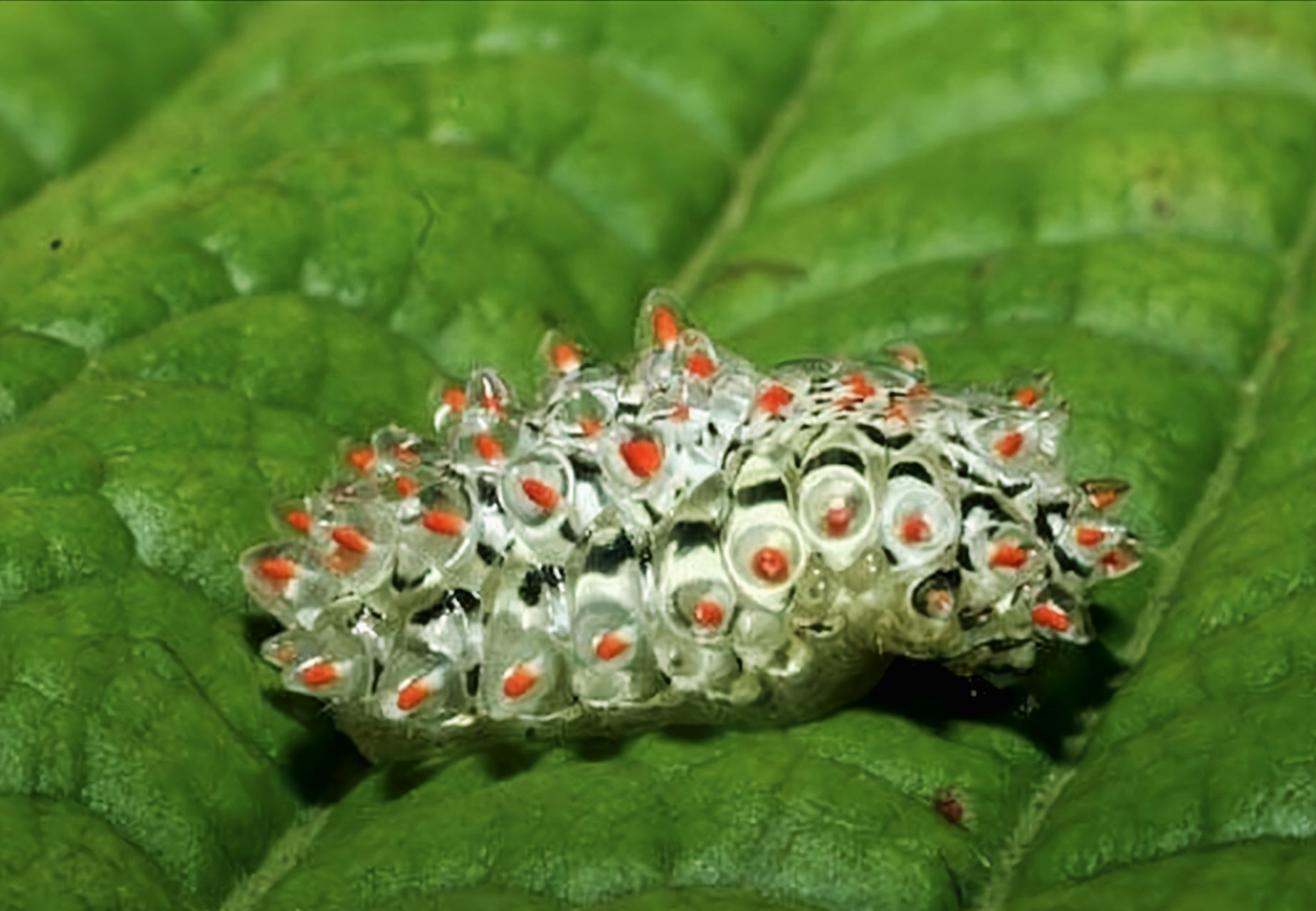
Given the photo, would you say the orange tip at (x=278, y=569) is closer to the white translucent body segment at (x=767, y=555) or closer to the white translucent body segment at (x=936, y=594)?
the white translucent body segment at (x=767, y=555)

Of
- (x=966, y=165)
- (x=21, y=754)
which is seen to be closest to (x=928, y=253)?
(x=966, y=165)

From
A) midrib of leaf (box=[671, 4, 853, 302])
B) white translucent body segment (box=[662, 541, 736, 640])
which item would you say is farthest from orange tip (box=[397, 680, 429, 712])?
midrib of leaf (box=[671, 4, 853, 302])

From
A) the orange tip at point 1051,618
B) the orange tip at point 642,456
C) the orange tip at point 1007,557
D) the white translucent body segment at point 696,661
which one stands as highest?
the orange tip at point 642,456

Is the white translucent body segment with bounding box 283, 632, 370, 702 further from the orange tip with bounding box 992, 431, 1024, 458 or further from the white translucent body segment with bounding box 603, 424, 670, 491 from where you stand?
the orange tip with bounding box 992, 431, 1024, 458

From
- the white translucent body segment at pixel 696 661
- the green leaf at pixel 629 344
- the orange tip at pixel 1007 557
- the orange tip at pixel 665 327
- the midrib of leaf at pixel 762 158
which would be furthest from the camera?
the midrib of leaf at pixel 762 158

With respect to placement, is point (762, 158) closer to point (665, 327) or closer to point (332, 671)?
point (665, 327)

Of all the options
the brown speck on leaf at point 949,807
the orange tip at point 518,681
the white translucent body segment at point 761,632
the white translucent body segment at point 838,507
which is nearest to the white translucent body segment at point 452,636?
the orange tip at point 518,681

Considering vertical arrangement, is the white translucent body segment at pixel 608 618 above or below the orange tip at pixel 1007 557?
below
